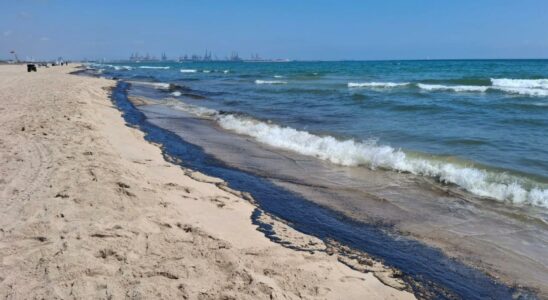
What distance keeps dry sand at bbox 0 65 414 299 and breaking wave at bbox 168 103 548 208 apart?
11.5 ft

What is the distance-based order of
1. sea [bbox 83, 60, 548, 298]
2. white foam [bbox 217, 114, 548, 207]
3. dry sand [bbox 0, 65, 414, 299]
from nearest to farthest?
dry sand [bbox 0, 65, 414, 299], sea [bbox 83, 60, 548, 298], white foam [bbox 217, 114, 548, 207]

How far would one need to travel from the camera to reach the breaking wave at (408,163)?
6.59m

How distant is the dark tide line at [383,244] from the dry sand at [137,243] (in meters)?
0.31

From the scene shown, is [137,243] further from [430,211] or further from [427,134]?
[427,134]

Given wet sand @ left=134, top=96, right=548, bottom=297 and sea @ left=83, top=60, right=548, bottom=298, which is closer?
wet sand @ left=134, top=96, right=548, bottom=297

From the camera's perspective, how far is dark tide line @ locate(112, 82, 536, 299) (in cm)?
394

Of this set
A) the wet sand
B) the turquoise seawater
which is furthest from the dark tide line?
the turquoise seawater

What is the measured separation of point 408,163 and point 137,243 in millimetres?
6025

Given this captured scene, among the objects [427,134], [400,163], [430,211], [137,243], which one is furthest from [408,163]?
[137,243]

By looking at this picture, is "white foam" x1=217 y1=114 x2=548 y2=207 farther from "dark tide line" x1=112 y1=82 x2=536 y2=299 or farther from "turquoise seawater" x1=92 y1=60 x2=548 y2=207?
"dark tide line" x1=112 y1=82 x2=536 y2=299

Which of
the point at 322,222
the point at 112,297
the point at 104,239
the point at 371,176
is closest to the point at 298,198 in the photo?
the point at 322,222

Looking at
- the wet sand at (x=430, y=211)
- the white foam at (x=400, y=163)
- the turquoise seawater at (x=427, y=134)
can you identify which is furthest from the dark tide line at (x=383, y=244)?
the turquoise seawater at (x=427, y=134)

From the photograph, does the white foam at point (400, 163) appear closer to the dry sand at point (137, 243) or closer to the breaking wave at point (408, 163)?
the breaking wave at point (408, 163)

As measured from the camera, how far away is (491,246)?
4887mm
